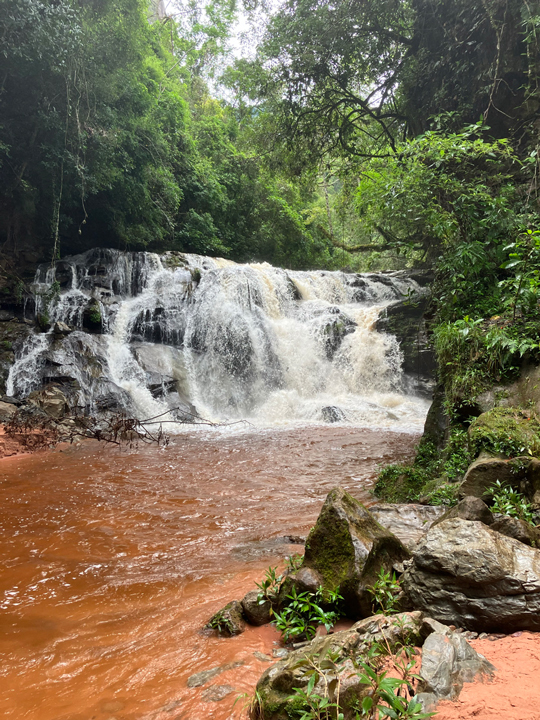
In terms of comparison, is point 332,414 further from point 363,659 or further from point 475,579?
point 363,659

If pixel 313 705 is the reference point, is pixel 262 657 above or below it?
below

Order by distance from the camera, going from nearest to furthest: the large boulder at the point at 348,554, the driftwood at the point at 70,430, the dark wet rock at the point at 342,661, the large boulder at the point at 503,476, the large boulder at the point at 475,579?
the dark wet rock at the point at 342,661
the large boulder at the point at 475,579
the large boulder at the point at 348,554
the large boulder at the point at 503,476
the driftwood at the point at 70,430

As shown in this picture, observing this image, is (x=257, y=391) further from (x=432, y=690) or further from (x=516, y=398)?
(x=432, y=690)

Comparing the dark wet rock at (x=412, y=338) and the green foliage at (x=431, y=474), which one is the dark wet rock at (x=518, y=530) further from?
the dark wet rock at (x=412, y=338)

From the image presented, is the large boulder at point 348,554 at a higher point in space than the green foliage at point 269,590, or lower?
higher

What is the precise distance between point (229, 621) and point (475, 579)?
1.43 m

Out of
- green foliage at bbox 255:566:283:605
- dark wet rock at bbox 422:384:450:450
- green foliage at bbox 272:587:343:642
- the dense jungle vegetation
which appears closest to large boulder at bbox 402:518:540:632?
green foliage at bbox 272:587:343:642

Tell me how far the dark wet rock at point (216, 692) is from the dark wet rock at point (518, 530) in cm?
163

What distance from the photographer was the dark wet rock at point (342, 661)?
5.03 feet

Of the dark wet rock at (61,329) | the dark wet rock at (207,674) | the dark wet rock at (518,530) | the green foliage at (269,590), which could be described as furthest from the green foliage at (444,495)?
the dark wet rock at (61,329)

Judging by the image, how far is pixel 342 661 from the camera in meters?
1.72

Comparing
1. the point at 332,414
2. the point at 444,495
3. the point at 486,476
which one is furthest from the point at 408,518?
the point at 332,414

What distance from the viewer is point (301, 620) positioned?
7.57 feet

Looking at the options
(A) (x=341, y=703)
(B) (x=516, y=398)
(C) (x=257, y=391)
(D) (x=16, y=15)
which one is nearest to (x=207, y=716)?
(A) (x=341, y=703)
